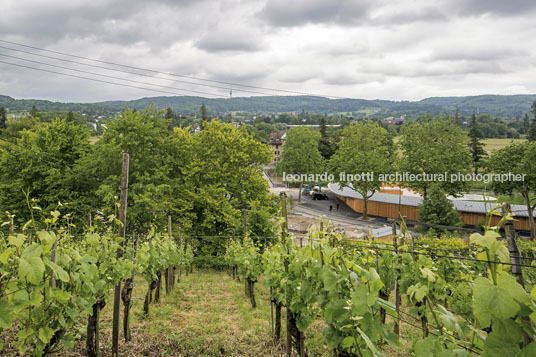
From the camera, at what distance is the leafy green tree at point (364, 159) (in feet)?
99.6

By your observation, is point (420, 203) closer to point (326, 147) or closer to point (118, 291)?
point (326, 147)

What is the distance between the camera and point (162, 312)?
26.0ft

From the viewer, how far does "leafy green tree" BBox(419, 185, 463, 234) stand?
21.5m

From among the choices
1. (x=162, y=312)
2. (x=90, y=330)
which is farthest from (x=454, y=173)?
(x=90, y=330)

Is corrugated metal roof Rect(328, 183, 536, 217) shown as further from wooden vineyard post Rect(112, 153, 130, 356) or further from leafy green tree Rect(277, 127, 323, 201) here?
wooden vineyard post Rect(112, 153, 130, 356)

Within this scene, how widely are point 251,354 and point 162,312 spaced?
3210mm

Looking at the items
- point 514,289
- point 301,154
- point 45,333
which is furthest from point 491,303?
point 301,154

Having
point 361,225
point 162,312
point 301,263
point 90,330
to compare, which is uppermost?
point 301,263

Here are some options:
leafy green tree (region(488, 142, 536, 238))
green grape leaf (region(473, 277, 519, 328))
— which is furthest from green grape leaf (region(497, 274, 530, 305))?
leafy green tree (region(488, 142, 536, 238))

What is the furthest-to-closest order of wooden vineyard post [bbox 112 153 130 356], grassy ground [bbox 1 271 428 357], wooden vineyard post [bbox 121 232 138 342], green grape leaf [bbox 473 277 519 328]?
wooden vineyard post [bbox 121 232 138 342] < grassy ground [bbox 1 271 428 357] < wooden vineyard post [bbox 112 153 130 356] < green grape leaf [bbox 473 277 519 328]

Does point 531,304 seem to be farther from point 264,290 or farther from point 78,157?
point 78,157

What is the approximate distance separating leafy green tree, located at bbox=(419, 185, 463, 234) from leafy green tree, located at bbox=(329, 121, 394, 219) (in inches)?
311

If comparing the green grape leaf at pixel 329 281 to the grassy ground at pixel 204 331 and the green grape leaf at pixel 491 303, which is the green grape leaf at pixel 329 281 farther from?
the green grape leaf at pixel 491 303

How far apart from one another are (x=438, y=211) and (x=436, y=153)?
7722mm
